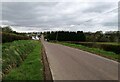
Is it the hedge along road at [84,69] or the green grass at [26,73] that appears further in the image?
the hedge along road at [84,69]

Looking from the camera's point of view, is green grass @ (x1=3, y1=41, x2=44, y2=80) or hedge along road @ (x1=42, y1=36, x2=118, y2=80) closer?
green grass @ (x1=3, y1=41, x2=44, y2=80)

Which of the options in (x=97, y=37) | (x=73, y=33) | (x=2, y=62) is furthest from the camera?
(x=73, y=33)

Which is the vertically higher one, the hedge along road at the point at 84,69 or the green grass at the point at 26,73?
the green grass at the point at 26,73

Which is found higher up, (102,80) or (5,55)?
(5,55)

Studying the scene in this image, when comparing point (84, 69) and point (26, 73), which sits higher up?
point (26, 73)

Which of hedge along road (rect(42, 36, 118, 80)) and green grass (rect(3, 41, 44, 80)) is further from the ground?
green grass (rect(3, 41, 44, 80))

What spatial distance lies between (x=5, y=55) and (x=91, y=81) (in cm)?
521

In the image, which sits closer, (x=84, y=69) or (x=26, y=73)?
(x=26, y=73)

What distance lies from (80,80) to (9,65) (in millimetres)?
3681

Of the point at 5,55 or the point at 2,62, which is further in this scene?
the point at 5,55

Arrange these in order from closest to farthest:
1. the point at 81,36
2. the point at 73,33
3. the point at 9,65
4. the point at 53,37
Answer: the point at 9,65 < the point at 81,36 < the point at 73,33 < the point at 53,37

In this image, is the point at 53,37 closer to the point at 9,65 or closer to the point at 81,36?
the point at 81,36

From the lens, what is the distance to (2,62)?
11.3 meters

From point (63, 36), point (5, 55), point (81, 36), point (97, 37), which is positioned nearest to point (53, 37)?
point (63, 36)
